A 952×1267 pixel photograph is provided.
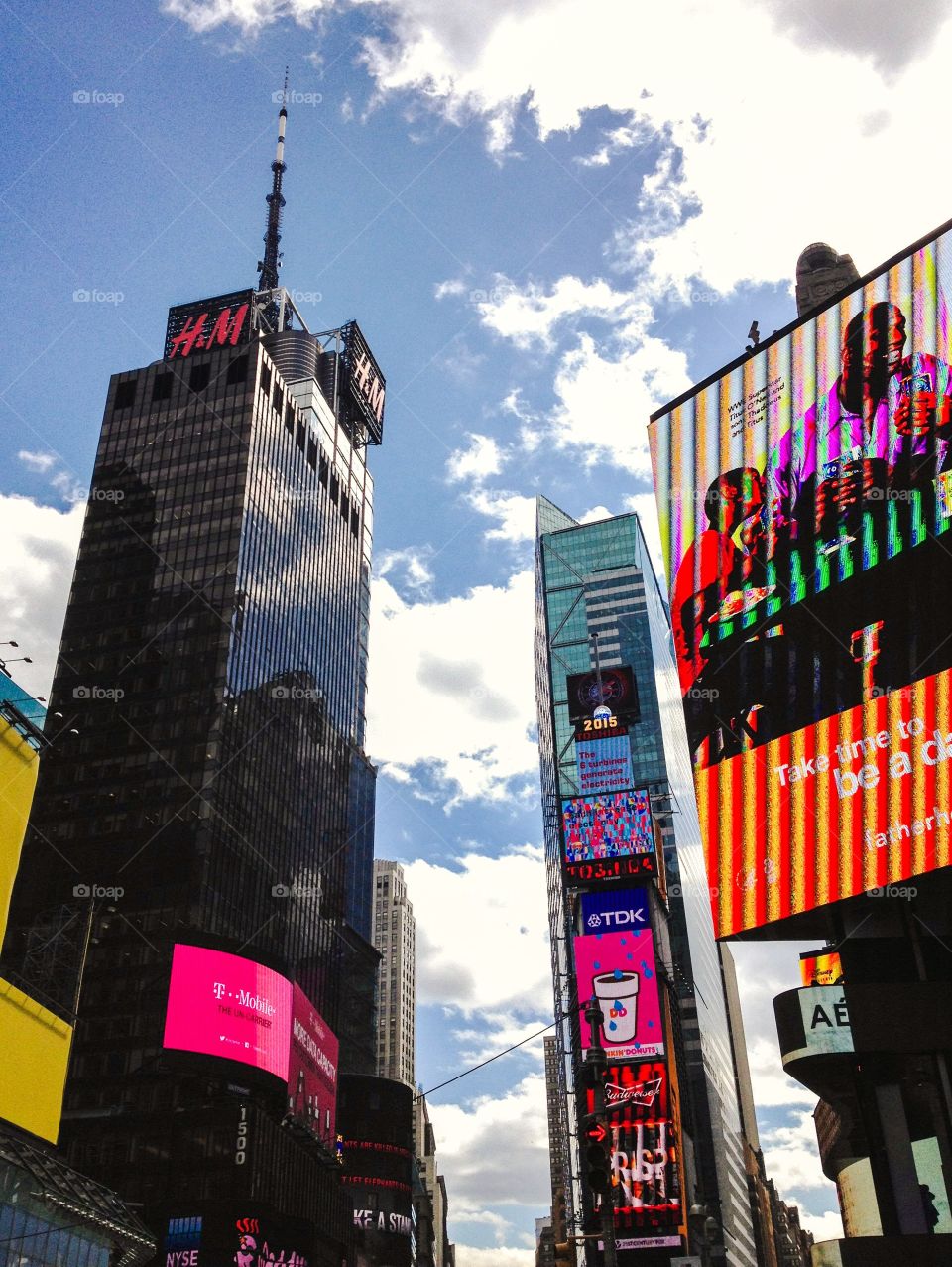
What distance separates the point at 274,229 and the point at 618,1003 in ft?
415

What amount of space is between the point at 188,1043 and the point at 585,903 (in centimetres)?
2617

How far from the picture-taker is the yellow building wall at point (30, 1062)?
3219 cm

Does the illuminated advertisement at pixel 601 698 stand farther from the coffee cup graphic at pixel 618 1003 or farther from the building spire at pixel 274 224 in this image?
the building spire at pixel 274 224

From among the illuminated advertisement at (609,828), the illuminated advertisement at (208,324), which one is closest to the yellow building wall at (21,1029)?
the illuminated advertisement at (609,828)

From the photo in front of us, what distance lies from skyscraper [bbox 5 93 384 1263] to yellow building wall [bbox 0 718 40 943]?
875 cm

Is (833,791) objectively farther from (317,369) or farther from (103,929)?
(317,369)

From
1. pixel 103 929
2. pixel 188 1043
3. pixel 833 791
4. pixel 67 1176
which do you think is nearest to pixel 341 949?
pixel 103 929

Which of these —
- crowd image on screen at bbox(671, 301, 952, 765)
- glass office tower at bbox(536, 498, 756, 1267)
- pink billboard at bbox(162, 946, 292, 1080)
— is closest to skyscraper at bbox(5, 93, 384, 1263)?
pink billboard at bbox(162, 946, 292, 1080)

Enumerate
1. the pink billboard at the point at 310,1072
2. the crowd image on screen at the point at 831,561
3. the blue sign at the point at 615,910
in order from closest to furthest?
the crowd image on screen at the point at 831,561 → the blue sign at the point at 615,910 → the pink billboard at the point at 310,1072

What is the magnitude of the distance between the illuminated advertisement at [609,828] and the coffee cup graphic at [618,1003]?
26.4 feet

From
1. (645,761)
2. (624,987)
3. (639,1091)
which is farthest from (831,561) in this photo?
(645,761)

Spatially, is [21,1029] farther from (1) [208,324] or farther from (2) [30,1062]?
(1) [208,324]

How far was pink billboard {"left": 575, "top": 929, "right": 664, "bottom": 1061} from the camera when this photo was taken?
63.1 meters

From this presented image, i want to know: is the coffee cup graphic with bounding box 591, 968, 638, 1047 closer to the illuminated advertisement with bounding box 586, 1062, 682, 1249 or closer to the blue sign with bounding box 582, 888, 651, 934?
the illuminated advertisement with bounding box 586, 1062, 682, 1249
